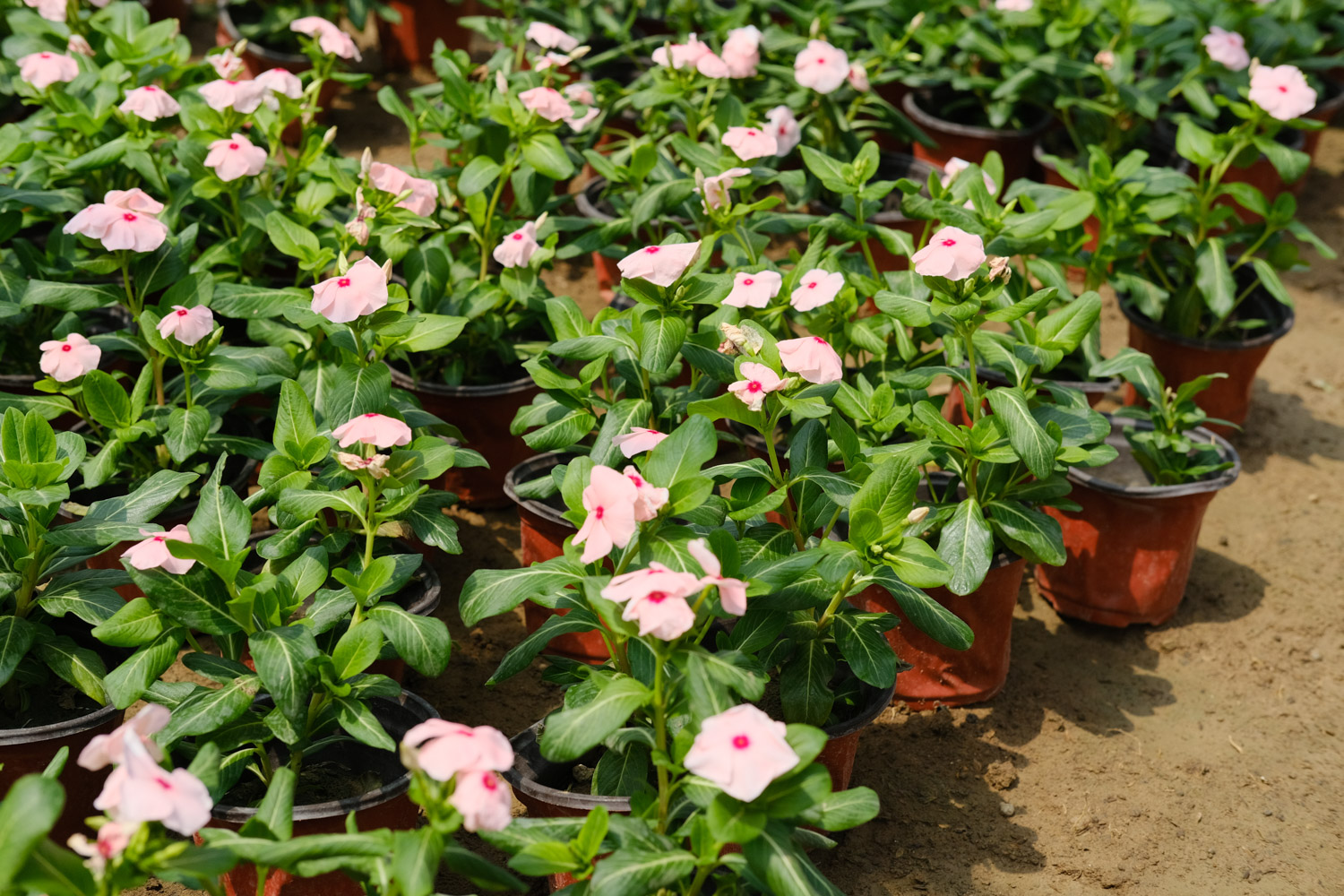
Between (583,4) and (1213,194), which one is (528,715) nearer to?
(1213,194)

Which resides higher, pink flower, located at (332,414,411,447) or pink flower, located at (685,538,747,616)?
pink flower, located at (685,538,747,616)

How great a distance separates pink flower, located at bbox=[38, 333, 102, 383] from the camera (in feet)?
9.05

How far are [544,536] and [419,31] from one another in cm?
432

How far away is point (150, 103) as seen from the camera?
11.3 ft

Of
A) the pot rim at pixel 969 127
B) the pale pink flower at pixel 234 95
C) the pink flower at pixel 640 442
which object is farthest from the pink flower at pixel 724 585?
the pot rim at pixel 969 127

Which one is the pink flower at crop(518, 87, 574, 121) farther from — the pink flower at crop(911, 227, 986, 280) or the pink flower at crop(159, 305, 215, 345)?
the pink flower at crop(911, 227, 986, 280)

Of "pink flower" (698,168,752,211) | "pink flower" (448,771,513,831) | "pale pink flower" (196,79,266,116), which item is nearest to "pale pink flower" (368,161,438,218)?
"pale pink flower" (196,79,266,116)

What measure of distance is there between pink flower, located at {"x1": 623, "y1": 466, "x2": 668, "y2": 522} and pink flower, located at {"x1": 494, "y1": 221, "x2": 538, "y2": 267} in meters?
1.38

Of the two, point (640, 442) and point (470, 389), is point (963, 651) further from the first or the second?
point (470, 389)

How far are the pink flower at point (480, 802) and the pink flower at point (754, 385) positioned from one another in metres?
1.01

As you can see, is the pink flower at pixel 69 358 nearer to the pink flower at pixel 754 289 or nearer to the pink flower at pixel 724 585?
the pink flower at pixel 754 289

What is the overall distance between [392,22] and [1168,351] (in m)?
4.17

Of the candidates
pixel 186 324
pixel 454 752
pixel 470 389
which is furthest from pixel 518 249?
pixel 454 752

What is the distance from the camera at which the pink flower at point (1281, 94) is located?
396cm
